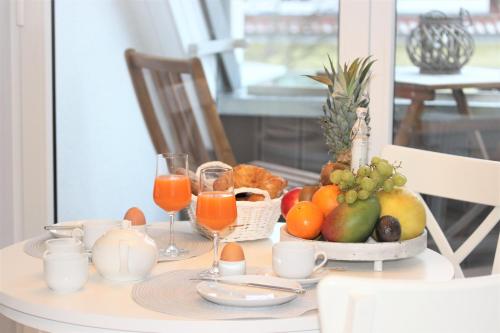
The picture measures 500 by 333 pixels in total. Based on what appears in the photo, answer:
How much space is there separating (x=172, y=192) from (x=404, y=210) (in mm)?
509

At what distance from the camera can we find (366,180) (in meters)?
1.80

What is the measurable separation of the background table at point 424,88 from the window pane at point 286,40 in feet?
0.91

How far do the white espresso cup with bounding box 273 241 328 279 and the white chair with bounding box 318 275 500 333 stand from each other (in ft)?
1.82

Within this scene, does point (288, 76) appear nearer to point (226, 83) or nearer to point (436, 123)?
point (226, 83)

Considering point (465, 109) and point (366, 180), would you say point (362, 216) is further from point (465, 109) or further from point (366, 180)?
point (465, 109)

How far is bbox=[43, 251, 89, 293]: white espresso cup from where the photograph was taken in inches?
64.5

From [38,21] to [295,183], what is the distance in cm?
115

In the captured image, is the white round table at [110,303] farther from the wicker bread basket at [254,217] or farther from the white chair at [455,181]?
the white chair at [455,181]

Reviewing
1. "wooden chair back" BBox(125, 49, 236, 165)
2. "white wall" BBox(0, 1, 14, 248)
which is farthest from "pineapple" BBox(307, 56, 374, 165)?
"white wall" BBox(0, 1, 14, 248)

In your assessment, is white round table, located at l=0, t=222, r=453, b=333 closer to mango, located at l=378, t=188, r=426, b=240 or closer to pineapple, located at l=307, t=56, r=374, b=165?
mango, located at l=378, t=188, r=426, b=240

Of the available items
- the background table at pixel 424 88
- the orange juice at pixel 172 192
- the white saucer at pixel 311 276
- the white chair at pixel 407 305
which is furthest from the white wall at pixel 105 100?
the white chair at pixel 407 305

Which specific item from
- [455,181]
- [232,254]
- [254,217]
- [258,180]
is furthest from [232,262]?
[455,181]

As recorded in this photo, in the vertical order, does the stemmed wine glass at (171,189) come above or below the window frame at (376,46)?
below

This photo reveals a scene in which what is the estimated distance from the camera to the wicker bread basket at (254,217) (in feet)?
6.77
